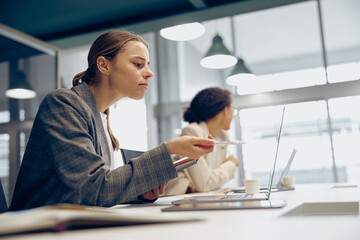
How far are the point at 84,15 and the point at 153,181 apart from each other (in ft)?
7.74

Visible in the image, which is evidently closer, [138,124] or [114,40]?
[114,40]

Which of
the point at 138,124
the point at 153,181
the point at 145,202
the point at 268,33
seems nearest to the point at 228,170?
the point at 145,202

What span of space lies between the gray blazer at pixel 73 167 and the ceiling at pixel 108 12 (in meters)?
1.73

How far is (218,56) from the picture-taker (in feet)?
13.4

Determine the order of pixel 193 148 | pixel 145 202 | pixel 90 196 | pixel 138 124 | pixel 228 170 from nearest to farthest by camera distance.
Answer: pixel 90 196
pixel 193 148
pixel 145 202
pixel 228 170
pixel 138 124

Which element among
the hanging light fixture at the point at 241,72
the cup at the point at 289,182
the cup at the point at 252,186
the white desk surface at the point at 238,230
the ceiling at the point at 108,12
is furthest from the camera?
the hanging light fixture at the point at 241,72

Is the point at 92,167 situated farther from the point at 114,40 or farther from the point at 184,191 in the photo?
the point at 184,191

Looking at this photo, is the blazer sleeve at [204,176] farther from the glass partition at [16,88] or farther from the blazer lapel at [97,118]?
the glass partition at [16,88]

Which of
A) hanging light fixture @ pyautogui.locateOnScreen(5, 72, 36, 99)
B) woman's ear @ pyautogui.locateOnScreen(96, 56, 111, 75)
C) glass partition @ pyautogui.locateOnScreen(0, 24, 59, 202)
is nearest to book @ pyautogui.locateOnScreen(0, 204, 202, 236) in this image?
woman's ear @ pyautogui.locateOnScreen(96, 56, 111, 75)

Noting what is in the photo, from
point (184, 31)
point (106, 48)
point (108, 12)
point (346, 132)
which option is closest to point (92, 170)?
point (106, 48)

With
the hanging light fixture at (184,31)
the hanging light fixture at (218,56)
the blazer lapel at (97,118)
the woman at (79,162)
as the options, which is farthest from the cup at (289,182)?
the hanging light fixture at (218,56)

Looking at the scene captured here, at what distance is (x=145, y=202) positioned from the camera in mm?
1339

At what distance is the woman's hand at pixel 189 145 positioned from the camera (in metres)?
1.16

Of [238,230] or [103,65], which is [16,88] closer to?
[103,65]
